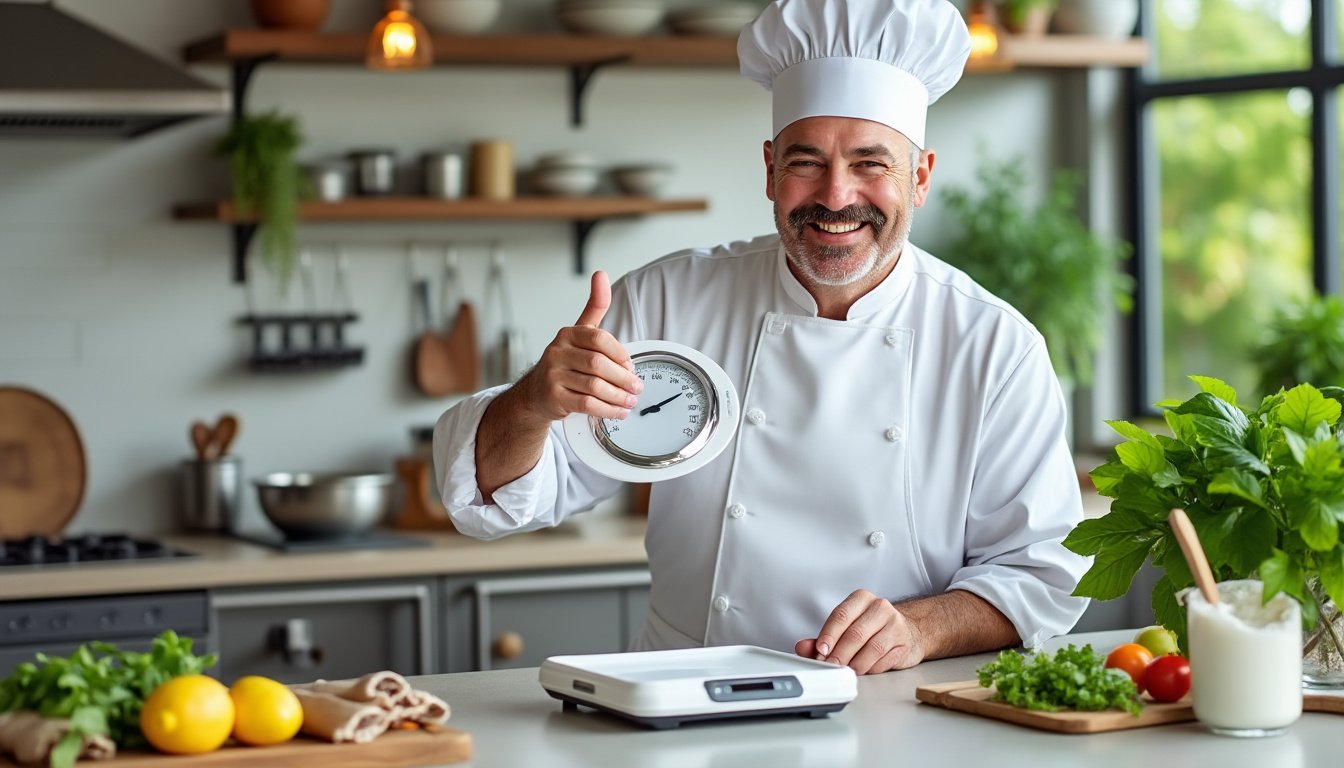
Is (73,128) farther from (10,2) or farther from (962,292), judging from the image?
(962,292)

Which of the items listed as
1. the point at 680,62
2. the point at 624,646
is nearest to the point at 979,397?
the point at 624,646

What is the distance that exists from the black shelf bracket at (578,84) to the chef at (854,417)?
1.93 metres

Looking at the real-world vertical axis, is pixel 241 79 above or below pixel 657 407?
above

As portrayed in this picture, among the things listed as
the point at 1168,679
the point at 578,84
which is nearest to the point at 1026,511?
the point at 1168,679

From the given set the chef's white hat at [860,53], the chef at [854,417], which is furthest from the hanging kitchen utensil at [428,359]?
the chef's white hat at [860,53]

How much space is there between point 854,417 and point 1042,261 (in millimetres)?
2345

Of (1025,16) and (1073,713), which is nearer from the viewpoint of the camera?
(1073,713)

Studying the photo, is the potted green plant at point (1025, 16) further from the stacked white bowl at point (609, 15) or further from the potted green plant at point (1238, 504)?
the potted green plant at point (1238, 504)

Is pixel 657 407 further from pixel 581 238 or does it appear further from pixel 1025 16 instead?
pixel 1025 16

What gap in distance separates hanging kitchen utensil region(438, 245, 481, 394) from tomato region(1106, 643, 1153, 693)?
276 cm

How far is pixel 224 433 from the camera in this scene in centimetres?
422

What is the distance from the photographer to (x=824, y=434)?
2436mm

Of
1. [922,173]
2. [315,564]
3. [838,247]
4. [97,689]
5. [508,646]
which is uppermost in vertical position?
[922,173]

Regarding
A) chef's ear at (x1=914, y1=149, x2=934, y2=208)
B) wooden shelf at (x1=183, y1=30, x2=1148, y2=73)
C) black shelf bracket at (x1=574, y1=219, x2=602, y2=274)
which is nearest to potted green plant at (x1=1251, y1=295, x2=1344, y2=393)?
wooden shelf at (x1=183, y1=30, x2=1148, y2=73)
